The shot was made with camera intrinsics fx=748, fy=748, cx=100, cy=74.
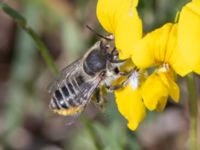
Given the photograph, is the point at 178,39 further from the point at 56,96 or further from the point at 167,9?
the point at 167,9

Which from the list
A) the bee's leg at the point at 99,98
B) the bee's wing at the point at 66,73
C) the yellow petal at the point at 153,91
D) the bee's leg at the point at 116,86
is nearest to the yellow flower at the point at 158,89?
the yellow petal at the point at 153,91

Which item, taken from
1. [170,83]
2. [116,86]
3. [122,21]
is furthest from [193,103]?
[122,21]

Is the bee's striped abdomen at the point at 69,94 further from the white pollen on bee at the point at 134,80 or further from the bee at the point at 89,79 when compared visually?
the white pollen on bee at the point at 134,80

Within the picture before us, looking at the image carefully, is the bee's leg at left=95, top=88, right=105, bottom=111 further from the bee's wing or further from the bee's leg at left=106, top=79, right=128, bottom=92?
the bee's wing

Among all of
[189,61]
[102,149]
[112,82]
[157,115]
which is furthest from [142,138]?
[189,61]

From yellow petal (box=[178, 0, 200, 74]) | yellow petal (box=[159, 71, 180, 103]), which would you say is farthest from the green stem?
yellow petal (box=[178, 0, 200, 74])

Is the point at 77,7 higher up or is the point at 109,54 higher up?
the point at 109,54
